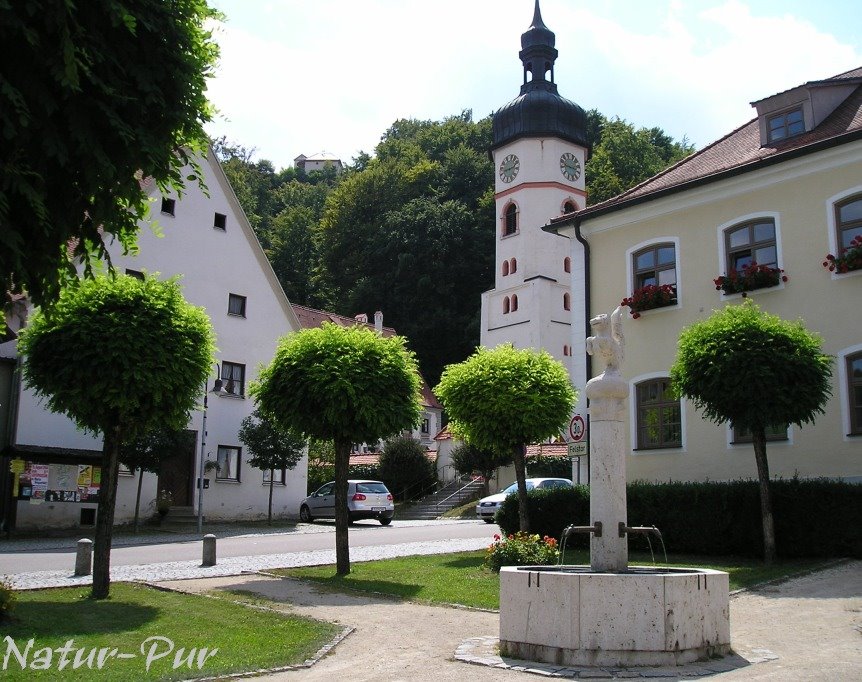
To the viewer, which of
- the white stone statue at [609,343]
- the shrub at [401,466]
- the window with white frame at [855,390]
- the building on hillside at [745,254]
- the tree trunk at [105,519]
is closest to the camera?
the white stone statue at [609,343]

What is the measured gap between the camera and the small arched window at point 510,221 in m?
53.1

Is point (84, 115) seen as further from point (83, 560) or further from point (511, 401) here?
point (511, 401)

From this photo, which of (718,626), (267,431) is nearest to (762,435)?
(718,626)

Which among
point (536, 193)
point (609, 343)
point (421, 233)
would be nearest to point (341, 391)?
point (609, 343)

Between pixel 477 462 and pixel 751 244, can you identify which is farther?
pixel 477 462

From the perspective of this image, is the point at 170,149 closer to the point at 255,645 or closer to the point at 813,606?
the point at 255,645

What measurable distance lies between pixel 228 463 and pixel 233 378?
3.25 m

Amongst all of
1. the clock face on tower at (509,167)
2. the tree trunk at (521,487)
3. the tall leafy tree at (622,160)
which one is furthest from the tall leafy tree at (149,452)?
the tall leafy tree at (622,160)

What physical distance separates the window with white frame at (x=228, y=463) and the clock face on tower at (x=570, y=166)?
1127 inches

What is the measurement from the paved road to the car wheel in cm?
483

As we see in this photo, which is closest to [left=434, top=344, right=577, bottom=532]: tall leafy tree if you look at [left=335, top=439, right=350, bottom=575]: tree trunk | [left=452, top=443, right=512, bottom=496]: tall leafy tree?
[left=335, top=439, right=350, bottom=575]: tree trunk

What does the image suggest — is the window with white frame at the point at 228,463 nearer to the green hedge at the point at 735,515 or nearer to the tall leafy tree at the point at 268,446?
the tall leafy tree at the point at 268,446

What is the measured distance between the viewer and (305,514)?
111 ft

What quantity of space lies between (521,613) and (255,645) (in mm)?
2721
